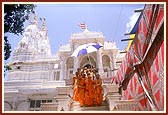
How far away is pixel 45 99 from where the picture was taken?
13141 millimetres

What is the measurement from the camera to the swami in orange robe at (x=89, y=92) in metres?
6.93

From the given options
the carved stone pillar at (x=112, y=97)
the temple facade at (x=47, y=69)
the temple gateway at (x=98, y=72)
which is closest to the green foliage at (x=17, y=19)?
the temple gateway at (x=98, y=72)

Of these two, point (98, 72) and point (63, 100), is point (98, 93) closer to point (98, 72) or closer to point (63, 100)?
point (63, 100)

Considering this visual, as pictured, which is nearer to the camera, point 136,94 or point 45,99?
point 136,94

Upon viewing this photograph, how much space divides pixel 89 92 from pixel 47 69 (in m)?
11.2

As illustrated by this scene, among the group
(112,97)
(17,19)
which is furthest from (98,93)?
(17,19)

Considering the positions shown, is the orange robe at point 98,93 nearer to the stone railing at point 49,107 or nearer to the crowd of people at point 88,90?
the crowd of people at point 88,90

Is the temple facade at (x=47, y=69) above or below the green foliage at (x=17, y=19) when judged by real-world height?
above

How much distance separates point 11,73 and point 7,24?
48.4 ft

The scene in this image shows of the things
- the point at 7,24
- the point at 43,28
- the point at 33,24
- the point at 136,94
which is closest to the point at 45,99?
the point at 136,94

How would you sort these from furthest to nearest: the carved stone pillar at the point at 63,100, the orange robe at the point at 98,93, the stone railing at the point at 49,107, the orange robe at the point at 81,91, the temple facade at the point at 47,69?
the temple facade at the point at 47,69 < the orange robe at the point at 81,91 < the orange robe at the point at 98,93 < the carved stone pillar at the point at 63,100 < the stone railing at the point at 49,107

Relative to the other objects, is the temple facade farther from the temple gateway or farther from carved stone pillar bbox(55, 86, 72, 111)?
carved stone pillar bbox(55, 86, 72, 111)

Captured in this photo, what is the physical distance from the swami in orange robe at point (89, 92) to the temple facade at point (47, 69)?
4.15 m

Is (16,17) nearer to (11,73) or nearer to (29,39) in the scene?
(11,73)
